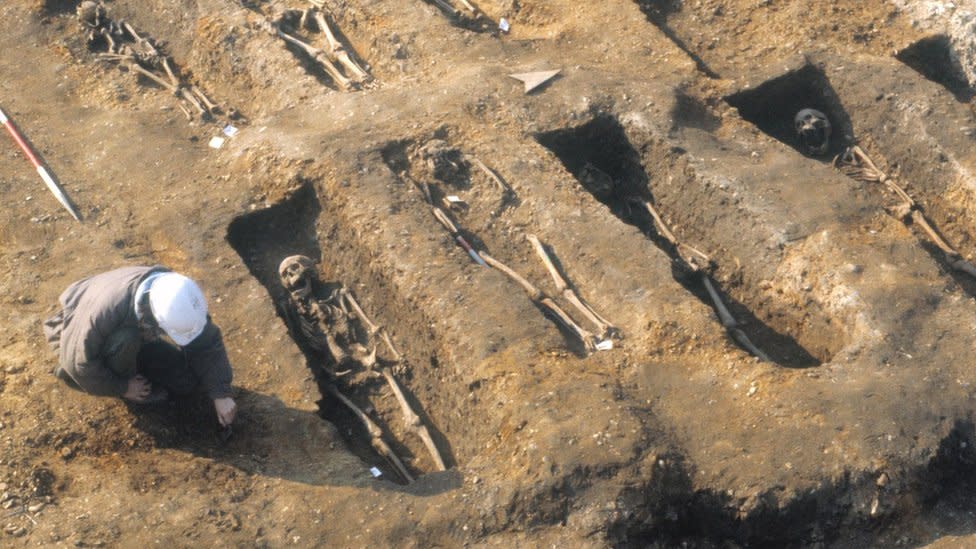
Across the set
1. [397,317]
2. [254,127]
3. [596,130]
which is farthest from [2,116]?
[596,130]

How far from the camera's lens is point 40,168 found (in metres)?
9.56

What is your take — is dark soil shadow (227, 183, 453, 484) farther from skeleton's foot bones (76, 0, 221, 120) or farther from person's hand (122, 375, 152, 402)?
skeleton's foot bones (76, 0, 221, 120)

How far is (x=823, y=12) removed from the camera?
11203 millimetres

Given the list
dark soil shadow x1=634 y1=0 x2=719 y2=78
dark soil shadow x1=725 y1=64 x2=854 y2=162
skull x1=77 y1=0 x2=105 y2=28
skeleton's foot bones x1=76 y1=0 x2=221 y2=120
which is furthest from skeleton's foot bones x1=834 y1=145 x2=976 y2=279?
skull x1=77 y1=0 x2=105 y2=28

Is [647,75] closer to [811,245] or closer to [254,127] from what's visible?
[811,245]

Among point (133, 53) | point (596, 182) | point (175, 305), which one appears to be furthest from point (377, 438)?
point (133, 53)

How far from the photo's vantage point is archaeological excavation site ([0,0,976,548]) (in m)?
7.06

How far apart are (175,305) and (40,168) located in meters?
3.72

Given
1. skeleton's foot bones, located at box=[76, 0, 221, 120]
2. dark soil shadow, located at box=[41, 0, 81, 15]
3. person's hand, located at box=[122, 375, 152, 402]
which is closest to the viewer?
person's hand, located at box=[122, 375, 152, 402]

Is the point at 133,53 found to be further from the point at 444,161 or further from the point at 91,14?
the point at 444,161

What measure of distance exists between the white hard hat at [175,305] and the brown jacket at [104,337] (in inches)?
7.7

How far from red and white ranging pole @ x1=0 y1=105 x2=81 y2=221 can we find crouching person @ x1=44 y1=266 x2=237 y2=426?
214cm

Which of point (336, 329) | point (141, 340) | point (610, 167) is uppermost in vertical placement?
point (141, 340)

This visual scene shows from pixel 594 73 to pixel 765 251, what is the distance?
7.83 ft
